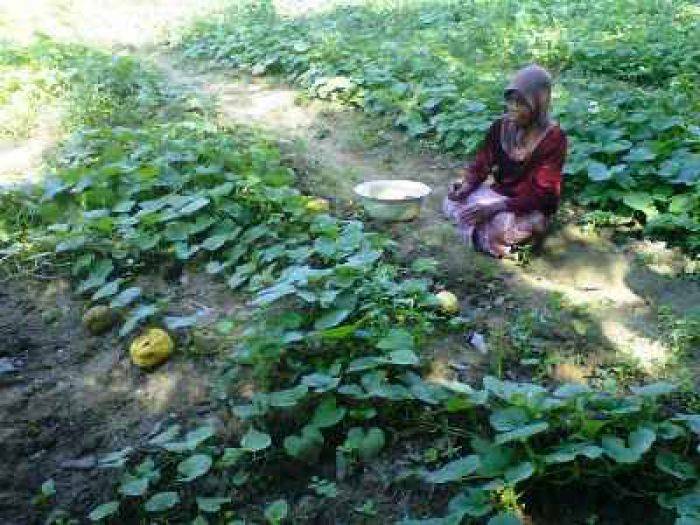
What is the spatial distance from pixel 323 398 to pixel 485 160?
2407 mm

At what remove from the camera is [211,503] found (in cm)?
266

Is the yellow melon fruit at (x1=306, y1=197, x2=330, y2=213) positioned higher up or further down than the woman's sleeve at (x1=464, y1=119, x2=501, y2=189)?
further down

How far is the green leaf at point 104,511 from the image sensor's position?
2.62 meters

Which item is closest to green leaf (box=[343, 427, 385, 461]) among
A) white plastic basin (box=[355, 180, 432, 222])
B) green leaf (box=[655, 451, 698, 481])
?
green leaf (box=[655, 451, 698, 481])

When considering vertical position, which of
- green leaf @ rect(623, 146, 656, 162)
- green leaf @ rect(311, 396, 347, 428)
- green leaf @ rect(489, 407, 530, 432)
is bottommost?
green leaf @ rect(311, 396, 347, 428)

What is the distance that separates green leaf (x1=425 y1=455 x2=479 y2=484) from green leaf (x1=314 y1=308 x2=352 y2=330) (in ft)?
2.86

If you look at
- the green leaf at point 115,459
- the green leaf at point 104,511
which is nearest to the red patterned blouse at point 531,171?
the green leaf at point 115,459

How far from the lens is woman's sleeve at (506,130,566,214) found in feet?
14.2

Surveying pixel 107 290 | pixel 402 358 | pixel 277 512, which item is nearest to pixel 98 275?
pixel 107 290

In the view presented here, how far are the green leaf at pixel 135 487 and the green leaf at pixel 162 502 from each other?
0.16ft

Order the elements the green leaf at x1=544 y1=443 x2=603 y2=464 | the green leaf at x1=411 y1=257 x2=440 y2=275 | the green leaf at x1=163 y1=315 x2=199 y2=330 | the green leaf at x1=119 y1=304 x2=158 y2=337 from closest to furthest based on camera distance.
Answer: the green leaf at x1=544 y1=443 x2=603 y2=464 → the green leaf at x1=163 y1=315 x2=199 y2=330 → the green leaf at x1=119 y1=304 x2=158 y2=337 → the green leaf at x1=411 y1=257 x2=440 y2=275

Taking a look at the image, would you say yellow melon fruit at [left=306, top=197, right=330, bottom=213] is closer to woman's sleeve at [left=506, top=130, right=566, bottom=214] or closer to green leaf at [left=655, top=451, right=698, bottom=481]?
woman's sleeve at [left=506, top=130, right=566, bottom=214]

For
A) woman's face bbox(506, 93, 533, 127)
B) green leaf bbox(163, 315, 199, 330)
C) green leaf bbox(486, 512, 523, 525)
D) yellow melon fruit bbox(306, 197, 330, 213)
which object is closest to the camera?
green leaf bbox(486, 512, 523, 525)

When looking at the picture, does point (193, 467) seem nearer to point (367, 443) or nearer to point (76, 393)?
point (367, 443)
